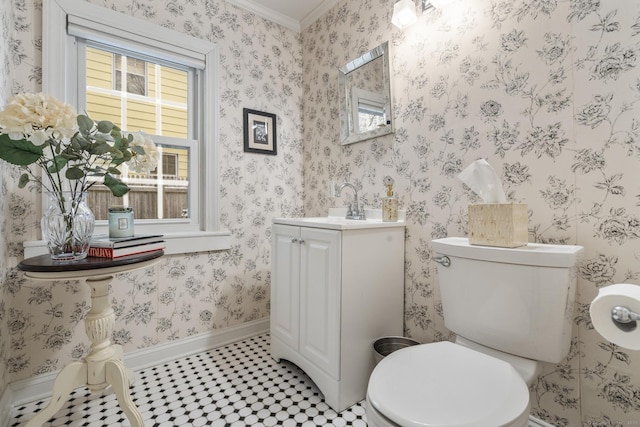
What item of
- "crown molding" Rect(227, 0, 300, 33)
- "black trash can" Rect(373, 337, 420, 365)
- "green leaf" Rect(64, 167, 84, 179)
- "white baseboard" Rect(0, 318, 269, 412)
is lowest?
"white baseboard" Rect(0, 318, 269, 412)

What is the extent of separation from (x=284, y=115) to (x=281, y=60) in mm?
420

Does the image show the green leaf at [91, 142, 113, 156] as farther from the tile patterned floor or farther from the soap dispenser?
the soap dispenser

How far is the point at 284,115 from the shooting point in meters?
2.28

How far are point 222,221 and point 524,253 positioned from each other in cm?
169

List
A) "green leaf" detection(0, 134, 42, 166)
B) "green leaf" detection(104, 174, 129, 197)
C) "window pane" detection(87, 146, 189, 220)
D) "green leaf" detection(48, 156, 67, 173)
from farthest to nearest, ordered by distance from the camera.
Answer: "window pane" detection(87, 146, 189, 220) < "green leaf" detection(104, 174, 129, 197) < "green leaf" detection(48, 156, 67, 173) < "green leaf" detection(0, 134, 42, 166)

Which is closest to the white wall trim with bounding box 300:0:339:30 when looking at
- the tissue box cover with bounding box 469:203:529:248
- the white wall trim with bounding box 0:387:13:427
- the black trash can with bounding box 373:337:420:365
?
the tissue box cover with bounding box 469:203:529:248

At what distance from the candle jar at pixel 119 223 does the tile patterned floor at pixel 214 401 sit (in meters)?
0.79

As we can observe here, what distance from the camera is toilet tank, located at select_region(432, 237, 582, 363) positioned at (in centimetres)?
91

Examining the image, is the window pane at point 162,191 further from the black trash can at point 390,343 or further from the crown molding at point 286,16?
the black trash can at point 390,343

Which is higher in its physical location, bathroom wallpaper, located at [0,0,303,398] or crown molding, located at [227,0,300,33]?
crown molding, located at [227,0,300,33]

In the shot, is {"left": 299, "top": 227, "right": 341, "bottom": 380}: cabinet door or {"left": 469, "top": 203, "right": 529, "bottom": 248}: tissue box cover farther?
{"left": 299, "top": 227, "right": 341, "bottom": 380}: cabinet door

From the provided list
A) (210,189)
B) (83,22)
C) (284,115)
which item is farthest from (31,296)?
(284,115)

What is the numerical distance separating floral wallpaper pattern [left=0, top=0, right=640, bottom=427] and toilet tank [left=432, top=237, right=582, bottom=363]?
21 cm

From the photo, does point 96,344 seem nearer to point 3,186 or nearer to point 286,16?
point 3,186
